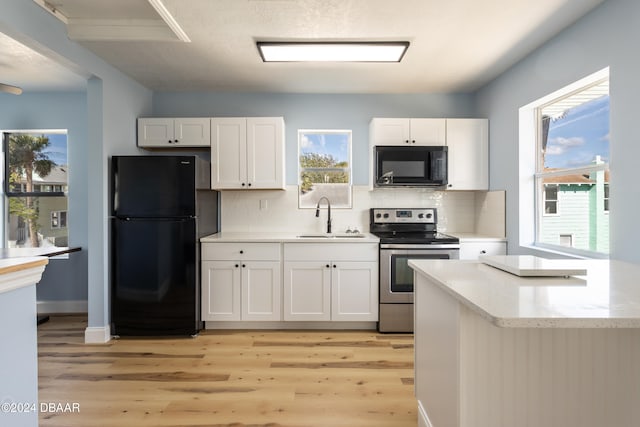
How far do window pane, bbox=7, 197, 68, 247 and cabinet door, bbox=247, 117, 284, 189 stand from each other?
2209mm

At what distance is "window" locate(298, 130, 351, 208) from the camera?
414 cm

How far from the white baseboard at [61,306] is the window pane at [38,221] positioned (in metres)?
0.65

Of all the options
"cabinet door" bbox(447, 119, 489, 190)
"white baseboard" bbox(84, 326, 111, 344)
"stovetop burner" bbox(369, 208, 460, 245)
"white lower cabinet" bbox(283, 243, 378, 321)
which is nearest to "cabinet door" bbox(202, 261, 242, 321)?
"white lower cabinet" bbox(283, 243, 378, 321)

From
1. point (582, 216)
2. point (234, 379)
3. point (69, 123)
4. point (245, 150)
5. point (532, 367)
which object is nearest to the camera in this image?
point (532, 367)

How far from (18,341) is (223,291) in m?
2.15

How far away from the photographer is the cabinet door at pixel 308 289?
3.46 m

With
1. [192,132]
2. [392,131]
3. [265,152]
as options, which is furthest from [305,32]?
[192,132]

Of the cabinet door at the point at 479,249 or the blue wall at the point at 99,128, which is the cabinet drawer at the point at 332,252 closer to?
the cabinet door at the point at 479,249

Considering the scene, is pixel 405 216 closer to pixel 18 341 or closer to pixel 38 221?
pixel 18 341

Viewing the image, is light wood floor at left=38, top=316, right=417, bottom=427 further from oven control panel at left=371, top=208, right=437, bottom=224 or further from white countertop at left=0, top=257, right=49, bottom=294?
oven control panel at left=371, top=208, right=437, bottom=224

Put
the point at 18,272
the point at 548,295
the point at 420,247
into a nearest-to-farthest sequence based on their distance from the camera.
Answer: the point at 548,295, the point at 18,272, the point at 420,247

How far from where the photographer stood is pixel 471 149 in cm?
380

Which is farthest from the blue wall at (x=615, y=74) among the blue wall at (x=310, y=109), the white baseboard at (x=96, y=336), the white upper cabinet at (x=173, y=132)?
the white baseboard at (x=96, y=336)

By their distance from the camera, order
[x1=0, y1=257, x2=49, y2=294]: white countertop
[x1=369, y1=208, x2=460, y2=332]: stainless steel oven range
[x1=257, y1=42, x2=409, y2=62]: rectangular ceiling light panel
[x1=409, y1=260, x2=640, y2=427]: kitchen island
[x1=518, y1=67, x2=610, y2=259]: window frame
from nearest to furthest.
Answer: [x1=0, y1=257, x2=49, y2=294]: white countertop, [x1=409, y1=260, x2=640, y2=427]: kitchen island, [x1=257, y1=42, x2=409, y2=62]: rectangular ceiling light panel, [x1=518, y1=67, x2=610, y2=259]: window frame, [x1=369, y1=208, x2=460, y2=332]: stainless steel oven range
